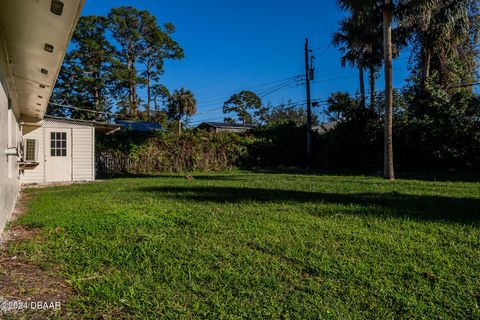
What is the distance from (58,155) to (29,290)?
12.3 meters

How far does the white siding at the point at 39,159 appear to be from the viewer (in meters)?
13.0

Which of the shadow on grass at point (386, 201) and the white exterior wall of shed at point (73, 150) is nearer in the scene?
the shadow on grass at point (386, 201)

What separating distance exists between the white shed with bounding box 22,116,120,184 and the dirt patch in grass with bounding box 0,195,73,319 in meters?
10.5

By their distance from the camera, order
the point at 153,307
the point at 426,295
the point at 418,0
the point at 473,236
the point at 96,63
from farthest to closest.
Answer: the point at 96,63 → the point at 418,0 → the point at 473,236 → the point at 426,295 → the point at 153,307

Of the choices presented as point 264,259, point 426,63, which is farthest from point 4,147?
point 426,63

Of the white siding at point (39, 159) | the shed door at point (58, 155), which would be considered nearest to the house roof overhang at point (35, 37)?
the white siding at point (39, 159)

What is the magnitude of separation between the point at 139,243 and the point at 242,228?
4.62 ft

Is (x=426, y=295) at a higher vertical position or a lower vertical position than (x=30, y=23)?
lower

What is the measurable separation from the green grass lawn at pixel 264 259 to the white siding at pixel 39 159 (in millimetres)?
7633

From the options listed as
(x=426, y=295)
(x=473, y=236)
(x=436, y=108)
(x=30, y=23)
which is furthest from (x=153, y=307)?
(x=436, y=108)

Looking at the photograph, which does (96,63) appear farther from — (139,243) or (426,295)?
(426,295)

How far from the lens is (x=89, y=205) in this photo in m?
6.93

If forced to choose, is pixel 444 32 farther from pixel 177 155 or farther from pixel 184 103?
pixel 184 103

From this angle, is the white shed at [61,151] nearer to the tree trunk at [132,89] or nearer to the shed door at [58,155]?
the shed door at [58,155]
